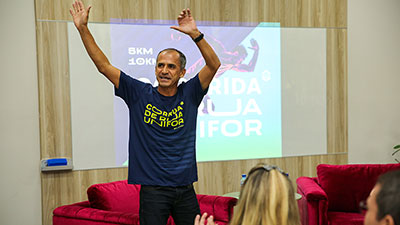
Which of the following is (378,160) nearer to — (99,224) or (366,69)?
(366,69)

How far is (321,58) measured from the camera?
4965mm

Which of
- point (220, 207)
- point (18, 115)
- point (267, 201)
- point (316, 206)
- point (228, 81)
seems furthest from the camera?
point (228, 81)

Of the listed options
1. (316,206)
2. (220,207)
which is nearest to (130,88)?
(220,207)

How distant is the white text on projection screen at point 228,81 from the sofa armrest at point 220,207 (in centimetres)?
124

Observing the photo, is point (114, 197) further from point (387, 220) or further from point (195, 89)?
point (387, 220)

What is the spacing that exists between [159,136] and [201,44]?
0.55 metres

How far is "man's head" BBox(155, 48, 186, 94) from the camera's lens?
8.30ft

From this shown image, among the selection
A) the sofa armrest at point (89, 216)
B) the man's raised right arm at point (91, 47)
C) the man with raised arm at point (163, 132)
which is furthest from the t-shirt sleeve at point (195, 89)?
the sofa armrest at point (89, 216)

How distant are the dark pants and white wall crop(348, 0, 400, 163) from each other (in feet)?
10.2

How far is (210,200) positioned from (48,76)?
1925 mm

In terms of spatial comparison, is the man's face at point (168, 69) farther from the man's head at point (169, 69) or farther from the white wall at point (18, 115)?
the white wall at point (18, 115)

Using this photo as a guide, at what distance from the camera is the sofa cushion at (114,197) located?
11.0 ft

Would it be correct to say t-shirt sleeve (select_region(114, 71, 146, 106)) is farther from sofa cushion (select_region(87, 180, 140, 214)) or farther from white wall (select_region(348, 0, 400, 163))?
A: white wall (select_region(348, 0, 400, 163))

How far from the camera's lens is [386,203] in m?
1.11
